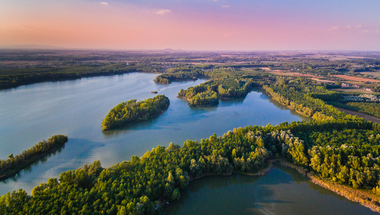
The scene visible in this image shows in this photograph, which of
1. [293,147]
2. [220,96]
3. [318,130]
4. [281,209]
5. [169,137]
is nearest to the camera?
[281,209]

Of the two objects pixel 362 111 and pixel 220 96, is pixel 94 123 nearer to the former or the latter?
pixel 220 96

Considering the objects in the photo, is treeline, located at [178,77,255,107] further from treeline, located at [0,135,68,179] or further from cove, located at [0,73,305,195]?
treeline, located at [0,135,68,179]

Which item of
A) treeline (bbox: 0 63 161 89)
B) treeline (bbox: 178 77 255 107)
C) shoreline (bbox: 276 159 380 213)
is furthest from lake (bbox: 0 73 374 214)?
shoreline (bbox: 276 159 380 213)

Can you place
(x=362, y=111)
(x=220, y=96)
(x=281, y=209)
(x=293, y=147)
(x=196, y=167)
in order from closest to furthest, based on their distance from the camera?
(x=281, y=209) < (x=196, y=167) < (x=293, y=147) < (x=362, y=111) < (x=220, y=96)

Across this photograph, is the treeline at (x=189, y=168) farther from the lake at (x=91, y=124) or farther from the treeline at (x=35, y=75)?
the treeline at (x=35, y=75)

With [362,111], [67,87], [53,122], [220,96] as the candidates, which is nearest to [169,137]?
[53,122]

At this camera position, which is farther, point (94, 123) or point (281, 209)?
point (94, 123)
